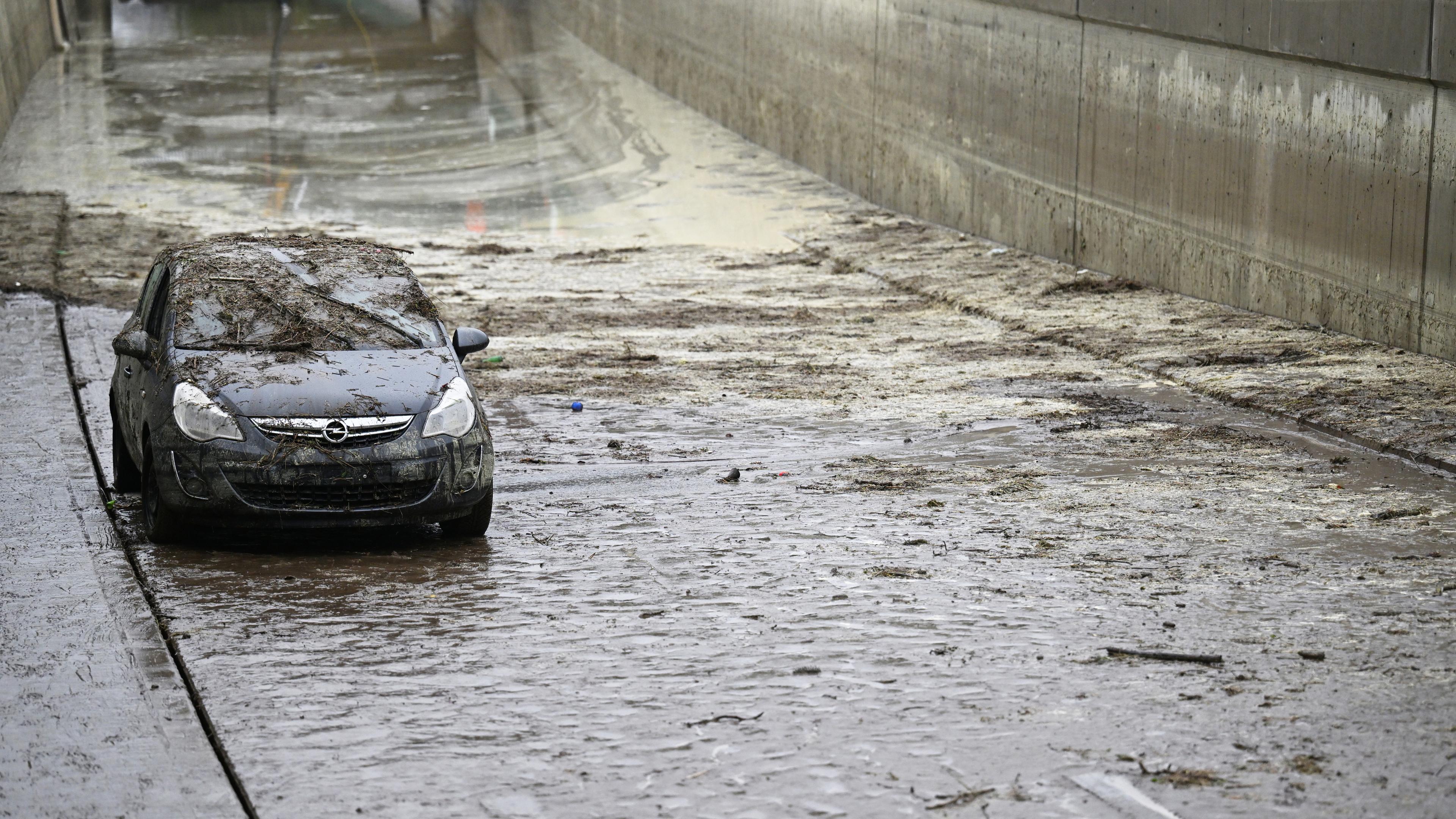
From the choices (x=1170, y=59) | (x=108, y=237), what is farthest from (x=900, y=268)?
(x=108, y=237)

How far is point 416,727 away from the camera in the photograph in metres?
6.95

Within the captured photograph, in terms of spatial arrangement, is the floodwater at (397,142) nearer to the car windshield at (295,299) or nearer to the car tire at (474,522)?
the car windshield at (295,299)

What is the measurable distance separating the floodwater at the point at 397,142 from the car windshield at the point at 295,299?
11831mm

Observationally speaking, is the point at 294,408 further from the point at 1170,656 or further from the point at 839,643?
the point at 1170,656

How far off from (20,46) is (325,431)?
28958 mm

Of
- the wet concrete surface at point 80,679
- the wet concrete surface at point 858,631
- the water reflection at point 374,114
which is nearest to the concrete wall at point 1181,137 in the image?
the wet concrete surface at point 858,631

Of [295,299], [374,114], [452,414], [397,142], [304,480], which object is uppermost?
[295,299]

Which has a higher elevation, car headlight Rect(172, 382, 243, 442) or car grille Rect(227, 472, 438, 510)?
car headlight Rect(172, 382, 243, 442)

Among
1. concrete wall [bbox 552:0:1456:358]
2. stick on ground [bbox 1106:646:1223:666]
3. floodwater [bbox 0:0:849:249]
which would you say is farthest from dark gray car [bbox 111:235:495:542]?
floodwater [bbox 0:0:849:249]

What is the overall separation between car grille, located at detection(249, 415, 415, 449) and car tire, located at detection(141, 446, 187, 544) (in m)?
0.70

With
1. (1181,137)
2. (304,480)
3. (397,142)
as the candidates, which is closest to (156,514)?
(304,480)

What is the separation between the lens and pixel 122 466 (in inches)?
437

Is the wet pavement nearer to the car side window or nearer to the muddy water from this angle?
the muddy water

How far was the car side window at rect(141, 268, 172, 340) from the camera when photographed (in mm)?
10617
